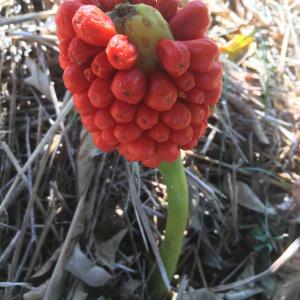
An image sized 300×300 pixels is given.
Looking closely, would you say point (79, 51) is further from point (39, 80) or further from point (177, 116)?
point (39, 80)

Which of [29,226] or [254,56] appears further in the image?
[254,56]

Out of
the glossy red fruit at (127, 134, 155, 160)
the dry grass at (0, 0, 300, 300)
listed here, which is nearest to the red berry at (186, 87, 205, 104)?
the glossy red fruit at (127, 134, 155, 160)

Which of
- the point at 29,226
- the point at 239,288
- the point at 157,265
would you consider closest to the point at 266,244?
the point at 239,288

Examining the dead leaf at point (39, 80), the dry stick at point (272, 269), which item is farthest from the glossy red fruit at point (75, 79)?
the dry stick at point (272, 269)

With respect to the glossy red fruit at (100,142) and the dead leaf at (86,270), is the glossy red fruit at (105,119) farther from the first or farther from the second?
the dead leaf at (86,270)

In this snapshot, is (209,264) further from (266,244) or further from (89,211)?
(89,211)

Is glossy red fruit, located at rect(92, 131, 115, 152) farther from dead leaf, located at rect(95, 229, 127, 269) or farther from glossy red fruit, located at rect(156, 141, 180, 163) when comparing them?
dead leaf, located at rect(95, 229, 127, 269)

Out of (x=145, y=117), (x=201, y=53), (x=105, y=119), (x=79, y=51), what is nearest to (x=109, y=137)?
(x=105, y=119)
